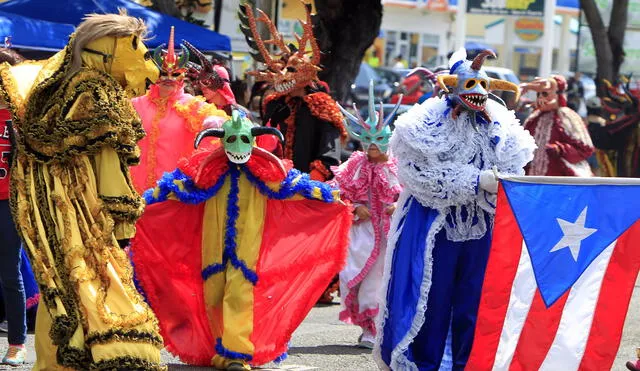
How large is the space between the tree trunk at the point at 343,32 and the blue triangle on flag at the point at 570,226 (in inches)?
340

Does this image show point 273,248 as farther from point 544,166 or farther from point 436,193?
point 544,166

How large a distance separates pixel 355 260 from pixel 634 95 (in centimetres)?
760

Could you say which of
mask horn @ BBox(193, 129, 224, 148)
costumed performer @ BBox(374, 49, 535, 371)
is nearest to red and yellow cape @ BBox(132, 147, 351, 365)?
mask horn @ BBox(193, 129, 224, 148)

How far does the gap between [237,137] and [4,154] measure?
1335mm

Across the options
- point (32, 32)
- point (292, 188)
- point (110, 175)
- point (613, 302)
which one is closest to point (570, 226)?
point (613, 302)

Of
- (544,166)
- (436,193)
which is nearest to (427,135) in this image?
(436,193)

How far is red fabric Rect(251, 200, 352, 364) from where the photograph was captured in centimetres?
772

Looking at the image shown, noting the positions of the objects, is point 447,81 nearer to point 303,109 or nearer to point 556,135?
point 303,109

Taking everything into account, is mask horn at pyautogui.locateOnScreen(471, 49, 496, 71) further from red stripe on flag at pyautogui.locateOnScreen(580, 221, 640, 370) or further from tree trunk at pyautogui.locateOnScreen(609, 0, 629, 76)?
tree trunk at pyautogui.locateOnScreen(609, 0, 629, 76)

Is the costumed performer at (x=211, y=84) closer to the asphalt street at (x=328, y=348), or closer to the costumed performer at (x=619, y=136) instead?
the asphalt street at (x=328, y=348)

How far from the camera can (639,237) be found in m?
6.27

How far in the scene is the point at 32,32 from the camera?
39.7 ft

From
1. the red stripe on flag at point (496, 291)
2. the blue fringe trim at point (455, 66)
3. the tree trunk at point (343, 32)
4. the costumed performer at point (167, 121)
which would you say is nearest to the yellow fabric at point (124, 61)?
the blue fringe trim at point (455, 66)

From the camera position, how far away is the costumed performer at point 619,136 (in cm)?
1541
